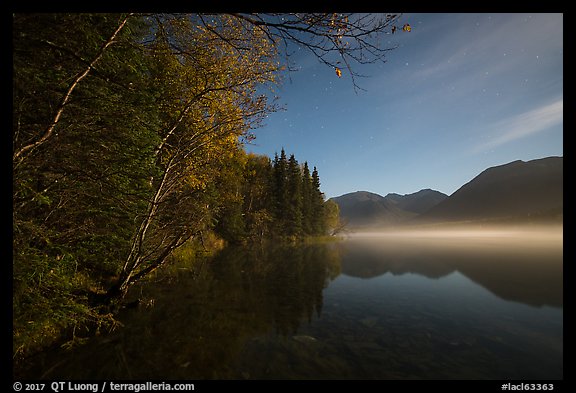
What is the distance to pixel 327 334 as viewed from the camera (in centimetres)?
712

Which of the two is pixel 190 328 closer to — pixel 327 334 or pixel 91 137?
pixel 327 334

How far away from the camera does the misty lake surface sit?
5.21 m

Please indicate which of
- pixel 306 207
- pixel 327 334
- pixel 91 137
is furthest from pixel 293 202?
pixel 91 137

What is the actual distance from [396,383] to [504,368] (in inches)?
103

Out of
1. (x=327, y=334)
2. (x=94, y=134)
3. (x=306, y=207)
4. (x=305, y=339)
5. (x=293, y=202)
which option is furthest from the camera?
(x=306, y=207)

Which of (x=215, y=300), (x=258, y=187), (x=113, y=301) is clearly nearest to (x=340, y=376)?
(x=215, y=300)

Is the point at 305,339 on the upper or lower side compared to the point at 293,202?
lower

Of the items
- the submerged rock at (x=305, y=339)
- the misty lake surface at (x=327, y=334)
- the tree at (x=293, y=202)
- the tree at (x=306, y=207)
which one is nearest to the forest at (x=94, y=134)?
the misty lake surface at (x=327, y=334)

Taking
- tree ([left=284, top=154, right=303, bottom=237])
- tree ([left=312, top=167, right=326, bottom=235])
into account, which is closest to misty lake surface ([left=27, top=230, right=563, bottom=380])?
tree ([left=284, top=154, right=303, bottom=237])

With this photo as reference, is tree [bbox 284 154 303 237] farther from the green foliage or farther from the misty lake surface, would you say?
the green foliage

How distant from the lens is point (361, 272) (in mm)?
17156

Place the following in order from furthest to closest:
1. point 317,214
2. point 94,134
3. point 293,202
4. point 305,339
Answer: point 317,214, point 293,202, point 305,339, point 94,134

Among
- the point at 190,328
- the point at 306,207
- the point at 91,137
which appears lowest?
the point at 190,328

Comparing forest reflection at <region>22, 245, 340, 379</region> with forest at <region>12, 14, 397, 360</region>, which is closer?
forest at <region>12, 14, 397, 360</region>
